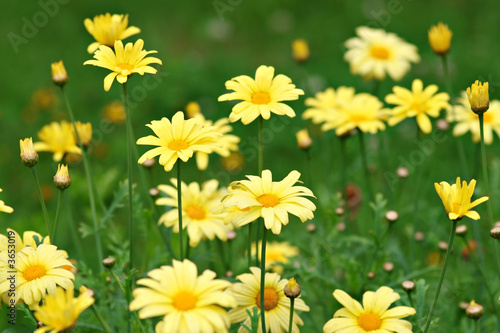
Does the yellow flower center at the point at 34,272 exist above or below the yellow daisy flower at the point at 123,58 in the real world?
below

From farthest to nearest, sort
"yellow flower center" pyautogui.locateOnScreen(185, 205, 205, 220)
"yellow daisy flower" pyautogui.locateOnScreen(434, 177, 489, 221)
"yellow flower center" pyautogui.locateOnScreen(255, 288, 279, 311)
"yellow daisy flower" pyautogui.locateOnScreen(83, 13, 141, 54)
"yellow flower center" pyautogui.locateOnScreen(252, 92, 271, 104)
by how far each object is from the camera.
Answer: "yellow flower center" pyautogui.locateOnScreen(185, 205, 205, 220)
"yellow daisy flower" pyautogui.locateOnScreen(83, 13, 141, 54)
"yellow flower center" pyautogui.locateOnScreen(252, 92, 271, 104)
"yellow flower center" pyautogui.locateOnScreen(255, 288, 279, 311)
"yellow daisy flower" pyautogui.locateOnScreen(434, 177, 489, 221)

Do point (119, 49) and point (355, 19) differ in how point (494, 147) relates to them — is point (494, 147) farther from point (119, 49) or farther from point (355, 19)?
point (119, 49)

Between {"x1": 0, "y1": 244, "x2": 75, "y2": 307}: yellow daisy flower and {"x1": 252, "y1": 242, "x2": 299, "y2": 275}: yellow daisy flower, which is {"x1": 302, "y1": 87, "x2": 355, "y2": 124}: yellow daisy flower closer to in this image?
{"x1": 252, "y1": 242, "x2": 299, "y2": 275}: yellow daisy flower

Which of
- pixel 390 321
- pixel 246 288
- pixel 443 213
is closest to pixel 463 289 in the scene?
pixel 443 213

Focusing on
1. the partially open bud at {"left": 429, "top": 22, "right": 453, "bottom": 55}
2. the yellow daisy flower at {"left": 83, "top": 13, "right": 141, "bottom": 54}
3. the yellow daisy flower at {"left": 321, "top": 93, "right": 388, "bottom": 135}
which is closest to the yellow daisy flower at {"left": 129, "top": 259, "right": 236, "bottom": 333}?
the yellow daisy flower at {"left": 83, "top": 13, "right": 141, "bottom": 54}

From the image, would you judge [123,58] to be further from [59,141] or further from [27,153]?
[59,141]

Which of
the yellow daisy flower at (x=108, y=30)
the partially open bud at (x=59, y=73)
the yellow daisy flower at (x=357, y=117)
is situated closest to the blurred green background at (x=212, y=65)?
the yellow daisy flower at (x=357, y=117)

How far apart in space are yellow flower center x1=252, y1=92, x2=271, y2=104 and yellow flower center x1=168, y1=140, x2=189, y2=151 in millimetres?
299

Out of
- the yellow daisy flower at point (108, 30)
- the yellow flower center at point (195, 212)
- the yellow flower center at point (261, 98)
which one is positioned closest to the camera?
the yellow flower center at point (261, 98)

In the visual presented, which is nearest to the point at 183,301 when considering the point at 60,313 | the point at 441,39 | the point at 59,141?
the point at 60,313

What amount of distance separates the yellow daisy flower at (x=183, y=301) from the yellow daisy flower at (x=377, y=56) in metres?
2.12

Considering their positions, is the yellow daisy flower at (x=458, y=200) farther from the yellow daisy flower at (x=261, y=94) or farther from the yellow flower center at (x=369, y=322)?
the yellow daisy flower at (x=261, y=94)

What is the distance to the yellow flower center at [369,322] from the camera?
6.13 feet

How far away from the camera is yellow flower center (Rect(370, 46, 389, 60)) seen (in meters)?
3.47
